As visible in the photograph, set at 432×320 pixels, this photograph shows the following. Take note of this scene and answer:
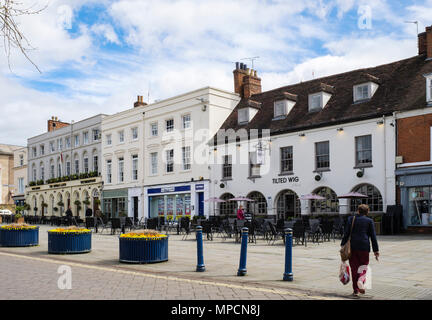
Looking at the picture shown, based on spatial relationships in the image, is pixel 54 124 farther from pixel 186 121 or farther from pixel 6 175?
pixel 186 121

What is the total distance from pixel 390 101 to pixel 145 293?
19.6 m

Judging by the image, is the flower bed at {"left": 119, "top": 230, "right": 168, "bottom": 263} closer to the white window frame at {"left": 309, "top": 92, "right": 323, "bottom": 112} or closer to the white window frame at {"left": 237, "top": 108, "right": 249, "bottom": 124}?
the white window frame at {"left": 309, "top": 92, "right": 323, "bottom": 112}

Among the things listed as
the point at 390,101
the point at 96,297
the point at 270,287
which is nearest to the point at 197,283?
the point at 270,287

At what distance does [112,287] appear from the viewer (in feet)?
30.1

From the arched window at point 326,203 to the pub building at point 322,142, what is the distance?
55 millimetres

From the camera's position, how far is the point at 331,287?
371 inches

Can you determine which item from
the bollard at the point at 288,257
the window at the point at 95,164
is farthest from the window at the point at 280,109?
the window at the point at 95,164

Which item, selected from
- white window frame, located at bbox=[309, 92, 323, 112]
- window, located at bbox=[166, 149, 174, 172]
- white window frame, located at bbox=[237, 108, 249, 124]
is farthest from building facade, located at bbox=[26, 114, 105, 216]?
white window frame, located at bbox=[309, 92, 323, 112]

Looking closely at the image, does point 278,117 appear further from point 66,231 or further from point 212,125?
point 66,231

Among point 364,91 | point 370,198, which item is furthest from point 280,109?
point 370,198

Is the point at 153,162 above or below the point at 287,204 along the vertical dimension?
above

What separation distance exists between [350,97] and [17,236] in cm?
1887

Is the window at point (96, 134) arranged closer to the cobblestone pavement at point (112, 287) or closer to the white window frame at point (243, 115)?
the white window frame at point (243, 115)

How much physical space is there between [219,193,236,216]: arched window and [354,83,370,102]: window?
10433mm
